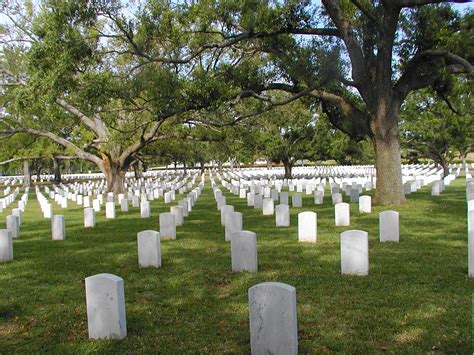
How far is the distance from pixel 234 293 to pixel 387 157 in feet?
35.1

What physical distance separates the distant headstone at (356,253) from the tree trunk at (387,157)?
9124 mm

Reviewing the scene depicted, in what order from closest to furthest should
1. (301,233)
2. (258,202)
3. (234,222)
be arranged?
(301,233) → (234,222) → (258,202)

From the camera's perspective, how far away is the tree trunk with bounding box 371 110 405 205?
1562 centimetres

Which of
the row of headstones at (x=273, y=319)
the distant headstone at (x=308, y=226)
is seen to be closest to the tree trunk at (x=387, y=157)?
the distant headstone at (x=308, y=226)

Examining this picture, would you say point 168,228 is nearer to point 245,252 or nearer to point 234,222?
point 234,222

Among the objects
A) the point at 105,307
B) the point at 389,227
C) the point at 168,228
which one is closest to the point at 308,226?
the point at 389,227

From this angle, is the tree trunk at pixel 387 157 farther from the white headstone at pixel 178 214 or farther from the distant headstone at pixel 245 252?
the distant headstone at pixel 245 252

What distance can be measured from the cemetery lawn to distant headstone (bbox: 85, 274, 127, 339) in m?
0.13

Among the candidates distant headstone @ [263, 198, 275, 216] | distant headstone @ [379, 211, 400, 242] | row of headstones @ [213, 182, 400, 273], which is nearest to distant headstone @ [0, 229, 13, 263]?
row of headstones @ [213, 182, 400, 273]

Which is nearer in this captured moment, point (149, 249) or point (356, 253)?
point (356, 253)

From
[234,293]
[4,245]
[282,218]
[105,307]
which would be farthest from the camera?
[282,218]

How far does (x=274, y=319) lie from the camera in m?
4.29

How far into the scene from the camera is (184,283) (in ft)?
23.6

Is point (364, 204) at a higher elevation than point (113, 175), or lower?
lower
